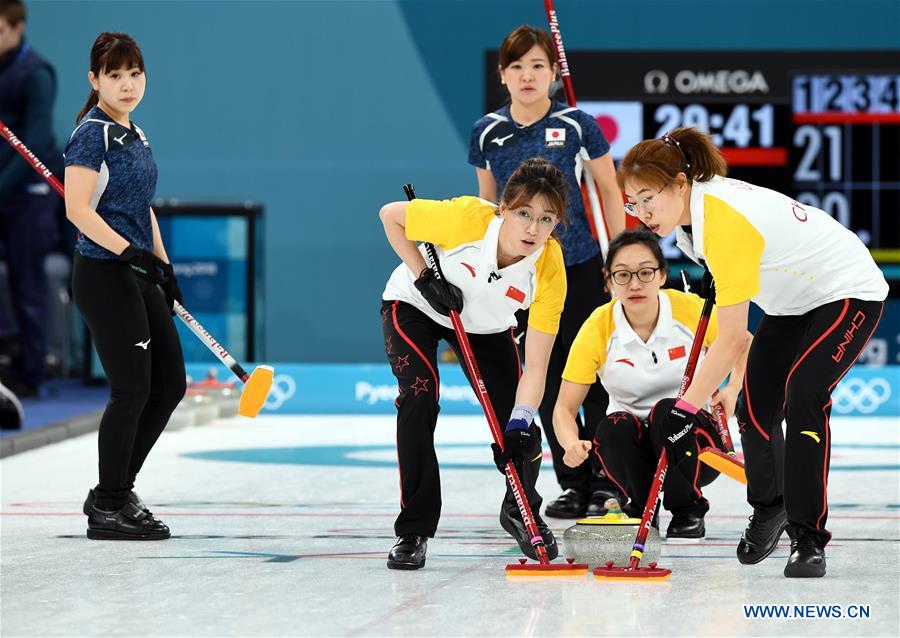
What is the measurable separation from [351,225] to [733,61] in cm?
323

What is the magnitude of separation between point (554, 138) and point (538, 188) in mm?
1142

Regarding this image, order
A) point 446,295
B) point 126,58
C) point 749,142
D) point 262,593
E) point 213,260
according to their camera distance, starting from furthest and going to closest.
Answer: point 213,260, point 749,142, point 126,58, point 446,295, point 262,593

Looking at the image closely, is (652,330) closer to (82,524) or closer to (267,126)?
(82,524)

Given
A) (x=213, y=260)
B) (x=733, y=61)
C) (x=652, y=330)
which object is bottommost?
(x=213, y=260)

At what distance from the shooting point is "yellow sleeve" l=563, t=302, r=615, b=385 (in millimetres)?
4367

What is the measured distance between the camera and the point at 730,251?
3492 mm

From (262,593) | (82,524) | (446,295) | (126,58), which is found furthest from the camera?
(82,524)

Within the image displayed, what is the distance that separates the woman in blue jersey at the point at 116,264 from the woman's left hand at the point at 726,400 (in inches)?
67.1

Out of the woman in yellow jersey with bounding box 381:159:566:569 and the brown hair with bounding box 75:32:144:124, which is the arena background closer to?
the brown hair with bounding box 75:32:144:124

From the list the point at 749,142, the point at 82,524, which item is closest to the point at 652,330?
the point at 82,524

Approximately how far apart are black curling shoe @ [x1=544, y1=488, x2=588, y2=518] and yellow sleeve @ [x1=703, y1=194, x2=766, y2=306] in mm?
1539

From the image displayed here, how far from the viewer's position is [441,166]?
443 inches

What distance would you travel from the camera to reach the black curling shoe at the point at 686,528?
14.4 ft

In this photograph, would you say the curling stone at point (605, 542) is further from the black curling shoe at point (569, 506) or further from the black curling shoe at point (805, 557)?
the black curling shoe at point (569, 506)
